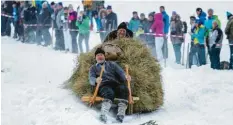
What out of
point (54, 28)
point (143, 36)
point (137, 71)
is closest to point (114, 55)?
point (137, 71)

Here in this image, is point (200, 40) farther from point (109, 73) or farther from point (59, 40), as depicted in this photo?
point (109, 73)

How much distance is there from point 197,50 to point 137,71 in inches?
233

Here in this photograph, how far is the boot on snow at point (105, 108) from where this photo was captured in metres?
8.34

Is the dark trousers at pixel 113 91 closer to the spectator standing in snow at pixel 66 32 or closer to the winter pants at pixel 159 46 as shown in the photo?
the winter pants at pixel 159 46

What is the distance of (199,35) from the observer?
48.3 ft

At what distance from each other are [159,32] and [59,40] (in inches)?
167

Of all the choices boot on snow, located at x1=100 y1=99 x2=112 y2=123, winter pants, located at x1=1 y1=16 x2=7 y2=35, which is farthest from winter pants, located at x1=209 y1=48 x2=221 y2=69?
winter pants, located at x1=1 y1=16 x2=7 y2=35

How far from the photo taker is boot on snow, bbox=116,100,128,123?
27.8ft

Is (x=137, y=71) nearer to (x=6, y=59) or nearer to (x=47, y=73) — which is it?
(x=47, y=73)

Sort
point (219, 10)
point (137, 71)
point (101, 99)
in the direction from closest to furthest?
point (101, 99)
point (137, 71)
point (219, 10)

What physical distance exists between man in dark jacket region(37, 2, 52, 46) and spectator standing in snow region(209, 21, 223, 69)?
7.50 m

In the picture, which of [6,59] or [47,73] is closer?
[47,73]

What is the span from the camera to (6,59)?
14055mm

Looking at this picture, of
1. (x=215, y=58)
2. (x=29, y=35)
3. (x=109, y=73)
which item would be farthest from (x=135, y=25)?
(x=109, y=73)
